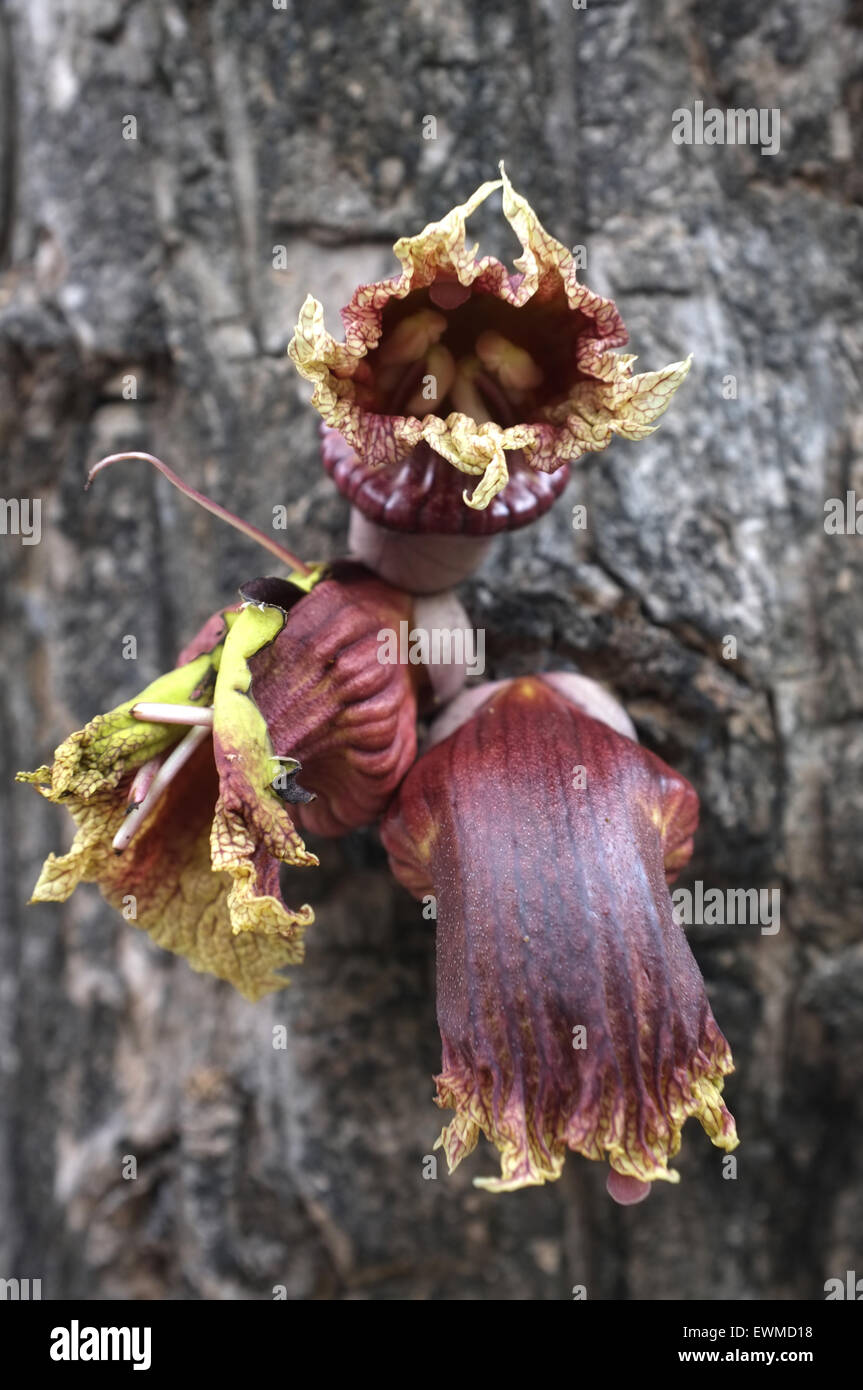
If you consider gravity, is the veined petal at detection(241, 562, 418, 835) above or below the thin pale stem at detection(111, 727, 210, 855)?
above

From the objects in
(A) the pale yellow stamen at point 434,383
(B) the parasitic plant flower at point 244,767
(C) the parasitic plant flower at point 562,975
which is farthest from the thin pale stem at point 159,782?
(A) the pale yellow stamen at point 434,383

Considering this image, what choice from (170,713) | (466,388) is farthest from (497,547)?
(170,713)

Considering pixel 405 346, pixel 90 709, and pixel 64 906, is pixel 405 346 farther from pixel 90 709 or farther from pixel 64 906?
pixel 64 906

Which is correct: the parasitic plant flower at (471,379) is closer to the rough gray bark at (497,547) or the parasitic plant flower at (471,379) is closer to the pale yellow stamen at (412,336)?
the pale yellow stamen at (412,336)

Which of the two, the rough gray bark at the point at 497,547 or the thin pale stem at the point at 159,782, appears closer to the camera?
the thin pale stem at the point at 159,782

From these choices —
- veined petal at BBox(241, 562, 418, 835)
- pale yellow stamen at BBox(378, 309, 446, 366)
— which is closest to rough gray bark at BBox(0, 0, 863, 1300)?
veined petal at BBox(241, 562, 418, 835)

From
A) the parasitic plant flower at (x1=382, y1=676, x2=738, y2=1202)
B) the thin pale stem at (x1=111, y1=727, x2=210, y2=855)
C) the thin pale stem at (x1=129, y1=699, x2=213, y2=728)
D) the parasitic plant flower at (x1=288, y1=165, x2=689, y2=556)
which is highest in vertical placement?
the parasitic plant flower at (x1=288, y1=165, x2=689, y2=556)

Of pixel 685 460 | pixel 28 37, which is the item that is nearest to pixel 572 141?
pixel 685 460

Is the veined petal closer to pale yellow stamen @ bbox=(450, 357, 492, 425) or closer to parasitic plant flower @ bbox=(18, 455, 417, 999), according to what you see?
parasitic plant flower @ bbox=(18, 455, 417, 999)
